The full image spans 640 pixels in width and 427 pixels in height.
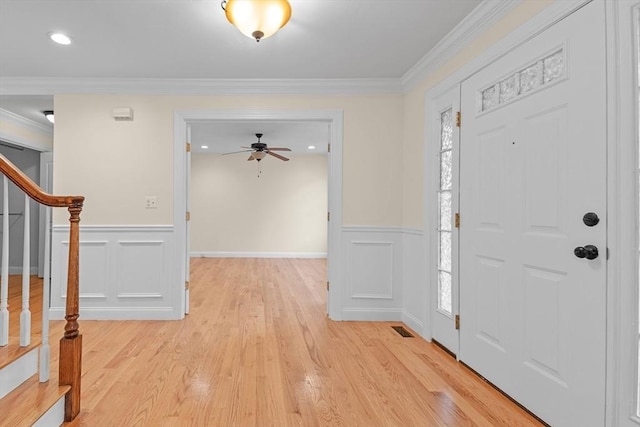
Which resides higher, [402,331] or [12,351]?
[12,351]

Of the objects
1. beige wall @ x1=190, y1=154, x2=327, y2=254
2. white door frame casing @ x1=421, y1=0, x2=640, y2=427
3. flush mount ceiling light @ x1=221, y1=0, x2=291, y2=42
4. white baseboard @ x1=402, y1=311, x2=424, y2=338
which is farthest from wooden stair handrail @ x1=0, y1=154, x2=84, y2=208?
beige wall @ x1=190, y1=154, x2=327, y2=254

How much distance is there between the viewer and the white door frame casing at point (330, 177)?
3.60m

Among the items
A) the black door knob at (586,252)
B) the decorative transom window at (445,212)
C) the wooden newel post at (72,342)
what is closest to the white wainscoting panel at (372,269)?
the decorative transom window at (445,212)

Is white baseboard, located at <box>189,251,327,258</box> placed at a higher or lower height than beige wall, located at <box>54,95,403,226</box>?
lower

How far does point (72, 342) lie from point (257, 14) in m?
1.93

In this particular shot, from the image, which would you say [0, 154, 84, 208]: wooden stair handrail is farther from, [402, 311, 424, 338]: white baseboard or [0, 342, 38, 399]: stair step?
[402, 311, 424, 338]: white baseboard

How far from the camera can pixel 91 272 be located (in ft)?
11.6

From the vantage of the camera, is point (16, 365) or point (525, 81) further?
point (525, 81)

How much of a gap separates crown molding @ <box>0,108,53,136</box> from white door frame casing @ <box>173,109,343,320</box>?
2.76 metres

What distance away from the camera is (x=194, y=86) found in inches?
141

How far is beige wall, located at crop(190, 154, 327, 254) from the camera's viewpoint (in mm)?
8227

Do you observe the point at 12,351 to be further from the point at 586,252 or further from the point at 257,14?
the point at 586,252

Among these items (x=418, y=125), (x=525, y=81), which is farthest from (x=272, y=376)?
(x=418, y=125)

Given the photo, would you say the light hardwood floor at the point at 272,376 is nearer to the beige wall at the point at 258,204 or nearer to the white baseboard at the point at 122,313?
the white baseboard at the point at 122,313
